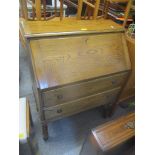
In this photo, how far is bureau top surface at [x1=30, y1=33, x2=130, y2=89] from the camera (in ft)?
3.20

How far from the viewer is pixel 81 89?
1.14 meters

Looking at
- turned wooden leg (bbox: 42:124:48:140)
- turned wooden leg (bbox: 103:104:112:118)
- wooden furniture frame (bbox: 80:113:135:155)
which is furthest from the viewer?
turned wooden leg (bbox: 103:104:112:118)

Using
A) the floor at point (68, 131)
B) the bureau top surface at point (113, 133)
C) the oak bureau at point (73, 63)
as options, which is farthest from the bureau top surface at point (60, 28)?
the floor at point (68, 131)

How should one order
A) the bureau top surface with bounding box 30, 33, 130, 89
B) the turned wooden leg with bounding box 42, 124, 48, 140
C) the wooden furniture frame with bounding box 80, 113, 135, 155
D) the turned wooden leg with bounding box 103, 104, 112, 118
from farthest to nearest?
the turned wooden leg with bounding box 103, 104, 112, 118 → the turned wooden leg with bounding box 42, 124, 48, 140 → the bureau top surface with bounding box 30, 33, 130, 89 → the wooden furniture frame with bounding box 80, 113, 135, 155

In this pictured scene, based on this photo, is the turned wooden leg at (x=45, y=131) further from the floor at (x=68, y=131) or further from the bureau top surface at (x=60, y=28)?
the bureau top surface at (x=60, y=28)

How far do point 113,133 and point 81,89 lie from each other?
1.44 feet

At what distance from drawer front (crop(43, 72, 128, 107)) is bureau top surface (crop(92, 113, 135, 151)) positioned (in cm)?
37

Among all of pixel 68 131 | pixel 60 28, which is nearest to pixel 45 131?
pixel 68 131

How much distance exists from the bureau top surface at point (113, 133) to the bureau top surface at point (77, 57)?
14.7 inches

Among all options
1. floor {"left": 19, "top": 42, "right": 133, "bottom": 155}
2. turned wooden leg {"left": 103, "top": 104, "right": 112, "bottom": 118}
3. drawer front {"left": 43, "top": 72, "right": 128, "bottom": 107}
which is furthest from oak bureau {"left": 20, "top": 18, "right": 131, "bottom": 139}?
turned wooden leg {"left": 103, "top": 104, "right": 112, "bottom": 118}

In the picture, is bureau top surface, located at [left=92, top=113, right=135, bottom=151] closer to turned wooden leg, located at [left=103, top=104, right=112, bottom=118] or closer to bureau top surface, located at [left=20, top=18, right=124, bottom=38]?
bureau top surface, located at [left=20, top=18, right=124, bottom=38]

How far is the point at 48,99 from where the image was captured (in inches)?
41.2

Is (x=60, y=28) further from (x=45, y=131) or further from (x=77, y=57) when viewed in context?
(x=45, y=131)
